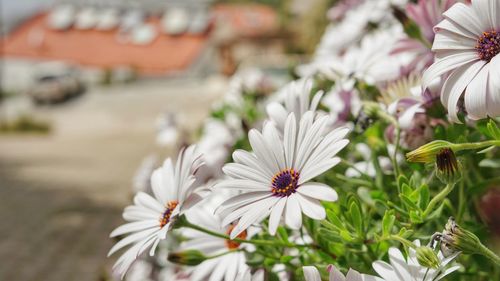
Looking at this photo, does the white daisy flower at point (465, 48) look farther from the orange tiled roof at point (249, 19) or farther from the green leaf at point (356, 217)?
the orange tiled roof at point (249, 19)

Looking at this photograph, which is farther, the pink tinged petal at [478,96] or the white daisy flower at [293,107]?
the white daisy flower at [293,107]

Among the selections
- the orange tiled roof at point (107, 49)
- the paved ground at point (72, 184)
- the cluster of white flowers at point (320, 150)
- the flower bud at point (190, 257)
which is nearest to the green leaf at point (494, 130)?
the cluster of white flowers at point (320, 150)

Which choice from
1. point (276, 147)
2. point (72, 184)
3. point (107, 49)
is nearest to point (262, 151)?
point (276, 147)

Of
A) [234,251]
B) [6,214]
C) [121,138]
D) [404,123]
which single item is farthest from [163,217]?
[121,138]

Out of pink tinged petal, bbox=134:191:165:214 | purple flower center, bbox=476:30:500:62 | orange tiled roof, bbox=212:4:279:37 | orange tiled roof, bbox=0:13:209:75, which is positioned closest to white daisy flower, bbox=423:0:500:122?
purple flower center, bbox=476:30:500:62

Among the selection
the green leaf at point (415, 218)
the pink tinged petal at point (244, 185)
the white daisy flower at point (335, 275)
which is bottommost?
the white daisy flower at point (335, 275)

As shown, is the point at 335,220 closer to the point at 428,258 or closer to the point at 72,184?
the point at 428,258
